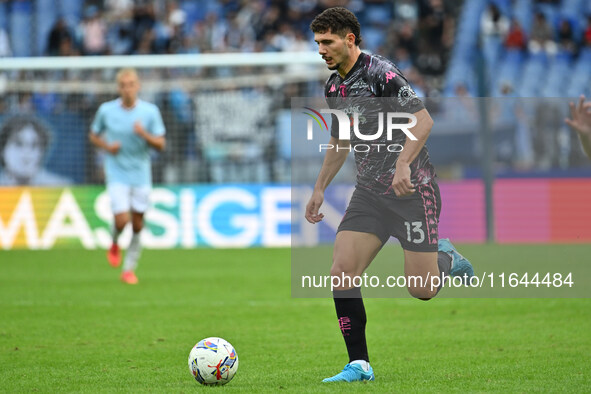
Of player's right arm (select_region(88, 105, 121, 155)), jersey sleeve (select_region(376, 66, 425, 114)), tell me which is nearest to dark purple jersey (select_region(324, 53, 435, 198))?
jersey sleeve (select_region(376, 66, 425, 114))

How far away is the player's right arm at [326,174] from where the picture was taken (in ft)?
20.3

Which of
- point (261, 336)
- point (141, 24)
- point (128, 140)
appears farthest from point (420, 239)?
point (141, 24)

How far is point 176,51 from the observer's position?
22406mm

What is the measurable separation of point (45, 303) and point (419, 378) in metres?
5.56

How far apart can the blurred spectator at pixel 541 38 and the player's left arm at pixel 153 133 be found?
41.5ft

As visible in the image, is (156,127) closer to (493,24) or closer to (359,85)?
(359,85)

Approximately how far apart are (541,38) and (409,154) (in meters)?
17.9

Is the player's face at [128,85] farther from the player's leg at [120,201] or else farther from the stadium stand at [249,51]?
the stadium stand at [249,51]

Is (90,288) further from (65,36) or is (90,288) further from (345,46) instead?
(65,36)

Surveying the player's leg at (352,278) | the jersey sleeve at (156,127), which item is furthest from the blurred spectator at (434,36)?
the player's leg at (352,278)

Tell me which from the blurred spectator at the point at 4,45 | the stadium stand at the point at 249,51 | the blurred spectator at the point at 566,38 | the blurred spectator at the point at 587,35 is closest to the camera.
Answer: the stadium stand at the point at 249,51

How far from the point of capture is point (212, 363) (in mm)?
5805

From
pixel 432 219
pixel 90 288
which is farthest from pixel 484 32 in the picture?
pixel 432 219

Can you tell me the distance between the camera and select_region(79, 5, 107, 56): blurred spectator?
22.4 meters
